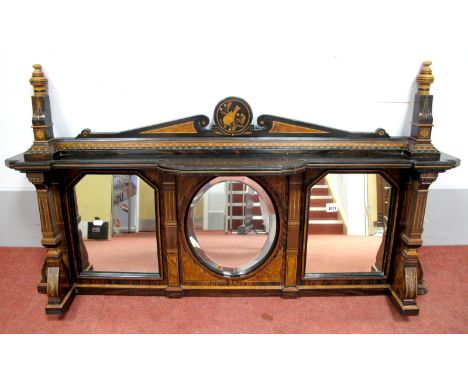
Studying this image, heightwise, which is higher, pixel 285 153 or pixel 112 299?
pixel 285 153

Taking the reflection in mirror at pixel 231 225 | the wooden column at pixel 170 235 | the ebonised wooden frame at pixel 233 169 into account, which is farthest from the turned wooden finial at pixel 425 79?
the wooden column at pixel 170 235

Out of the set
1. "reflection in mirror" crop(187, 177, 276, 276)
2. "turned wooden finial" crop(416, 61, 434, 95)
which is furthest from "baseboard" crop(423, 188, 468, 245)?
"reflection in mirror" crop(187, 177, 276, 276)

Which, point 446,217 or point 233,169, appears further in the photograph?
point 446,217

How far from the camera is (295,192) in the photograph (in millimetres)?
2854

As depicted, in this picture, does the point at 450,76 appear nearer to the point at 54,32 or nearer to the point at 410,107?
the point at 410,107

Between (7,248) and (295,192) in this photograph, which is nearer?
(295,192)

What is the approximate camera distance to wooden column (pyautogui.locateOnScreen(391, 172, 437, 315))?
2.78 m

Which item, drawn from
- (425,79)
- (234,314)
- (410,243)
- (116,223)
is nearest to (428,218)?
(410,243)

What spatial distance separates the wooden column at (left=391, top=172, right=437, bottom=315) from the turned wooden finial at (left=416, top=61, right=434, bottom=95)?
537mm

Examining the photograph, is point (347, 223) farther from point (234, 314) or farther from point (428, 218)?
point (234, 314)

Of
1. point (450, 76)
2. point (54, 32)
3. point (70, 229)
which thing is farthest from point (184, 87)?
point (450, 76)

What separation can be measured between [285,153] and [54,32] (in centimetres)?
165

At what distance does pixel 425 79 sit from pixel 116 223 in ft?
7.23

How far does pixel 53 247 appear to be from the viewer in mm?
2881
